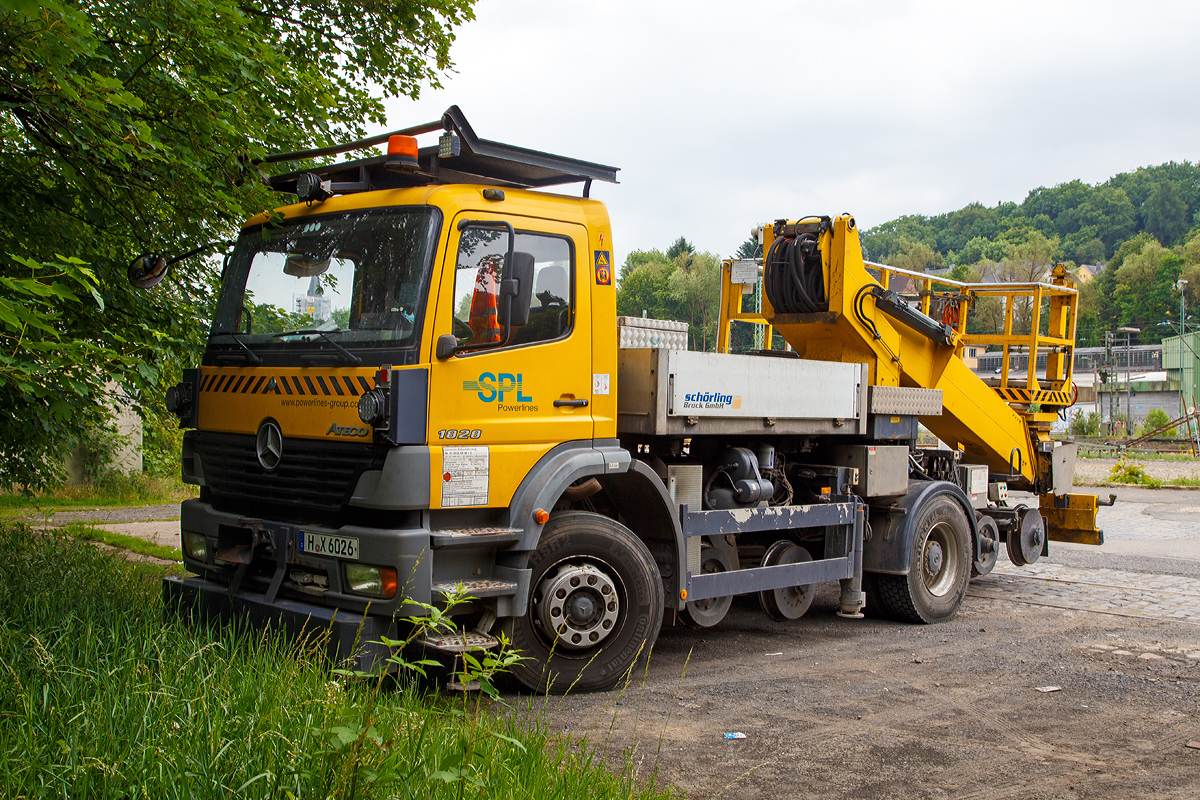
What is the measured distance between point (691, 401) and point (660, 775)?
2.49 meters

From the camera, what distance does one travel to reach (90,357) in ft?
18.1

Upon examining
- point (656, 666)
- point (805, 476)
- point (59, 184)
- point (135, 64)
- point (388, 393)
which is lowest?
point (656, 666)

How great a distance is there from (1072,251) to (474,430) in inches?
5769

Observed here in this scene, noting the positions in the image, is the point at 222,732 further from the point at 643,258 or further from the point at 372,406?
the point at 643,258

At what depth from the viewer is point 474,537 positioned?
17.1ft

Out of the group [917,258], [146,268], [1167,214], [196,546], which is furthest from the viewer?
[1167,214]

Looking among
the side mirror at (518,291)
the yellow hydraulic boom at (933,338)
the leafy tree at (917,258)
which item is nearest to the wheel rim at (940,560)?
the yellow hydraulic boom at (933,338)

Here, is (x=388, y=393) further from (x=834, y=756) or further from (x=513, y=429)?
(x=834, y=756)

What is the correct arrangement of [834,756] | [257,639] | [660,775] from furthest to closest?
[257,639] → [834,756] → [660,775]

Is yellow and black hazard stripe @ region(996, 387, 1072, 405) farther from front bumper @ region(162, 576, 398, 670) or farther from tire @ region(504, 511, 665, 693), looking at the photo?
front bumper @ region(162, 576, 398, 670)

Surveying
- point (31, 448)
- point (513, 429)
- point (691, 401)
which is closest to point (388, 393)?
point (513, 429)

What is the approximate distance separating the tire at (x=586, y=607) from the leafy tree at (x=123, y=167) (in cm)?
266

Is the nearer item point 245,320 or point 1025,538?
point 245,320

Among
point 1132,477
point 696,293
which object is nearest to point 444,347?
point 1132,477
